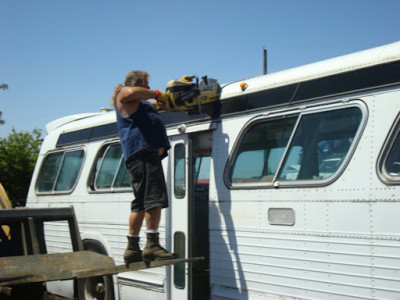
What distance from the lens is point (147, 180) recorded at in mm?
4266

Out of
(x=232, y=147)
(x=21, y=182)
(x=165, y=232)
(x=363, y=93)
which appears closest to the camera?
(x=363, y=93)

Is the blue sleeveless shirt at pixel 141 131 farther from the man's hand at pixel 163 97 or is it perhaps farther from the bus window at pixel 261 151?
the bus window at pixel 261 151

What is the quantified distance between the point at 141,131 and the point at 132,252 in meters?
1.12

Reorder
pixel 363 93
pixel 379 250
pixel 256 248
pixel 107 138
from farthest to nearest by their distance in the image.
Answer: pixel 107 138, pixel 256 248, pixel 363 93, pixel 379 250

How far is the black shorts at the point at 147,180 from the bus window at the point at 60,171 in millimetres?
2573

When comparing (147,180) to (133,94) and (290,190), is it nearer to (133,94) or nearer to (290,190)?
(133,94)

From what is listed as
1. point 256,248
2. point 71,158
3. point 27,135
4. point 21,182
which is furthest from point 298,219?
point 27,135

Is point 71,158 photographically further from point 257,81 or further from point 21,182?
point 21,182

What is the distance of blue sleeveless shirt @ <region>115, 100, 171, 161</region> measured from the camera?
4.31 m

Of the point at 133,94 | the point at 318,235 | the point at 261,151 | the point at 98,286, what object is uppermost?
the point at 133,94

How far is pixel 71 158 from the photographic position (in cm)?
698

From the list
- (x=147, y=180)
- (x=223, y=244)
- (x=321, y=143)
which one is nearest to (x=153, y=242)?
(x=147, y=180)

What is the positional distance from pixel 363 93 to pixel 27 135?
71.1 ft

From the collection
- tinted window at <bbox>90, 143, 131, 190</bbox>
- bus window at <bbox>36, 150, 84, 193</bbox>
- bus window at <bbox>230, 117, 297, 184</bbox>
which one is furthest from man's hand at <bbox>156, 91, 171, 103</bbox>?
bus window at <bbox>36, 150, 84, 193</bbox>
